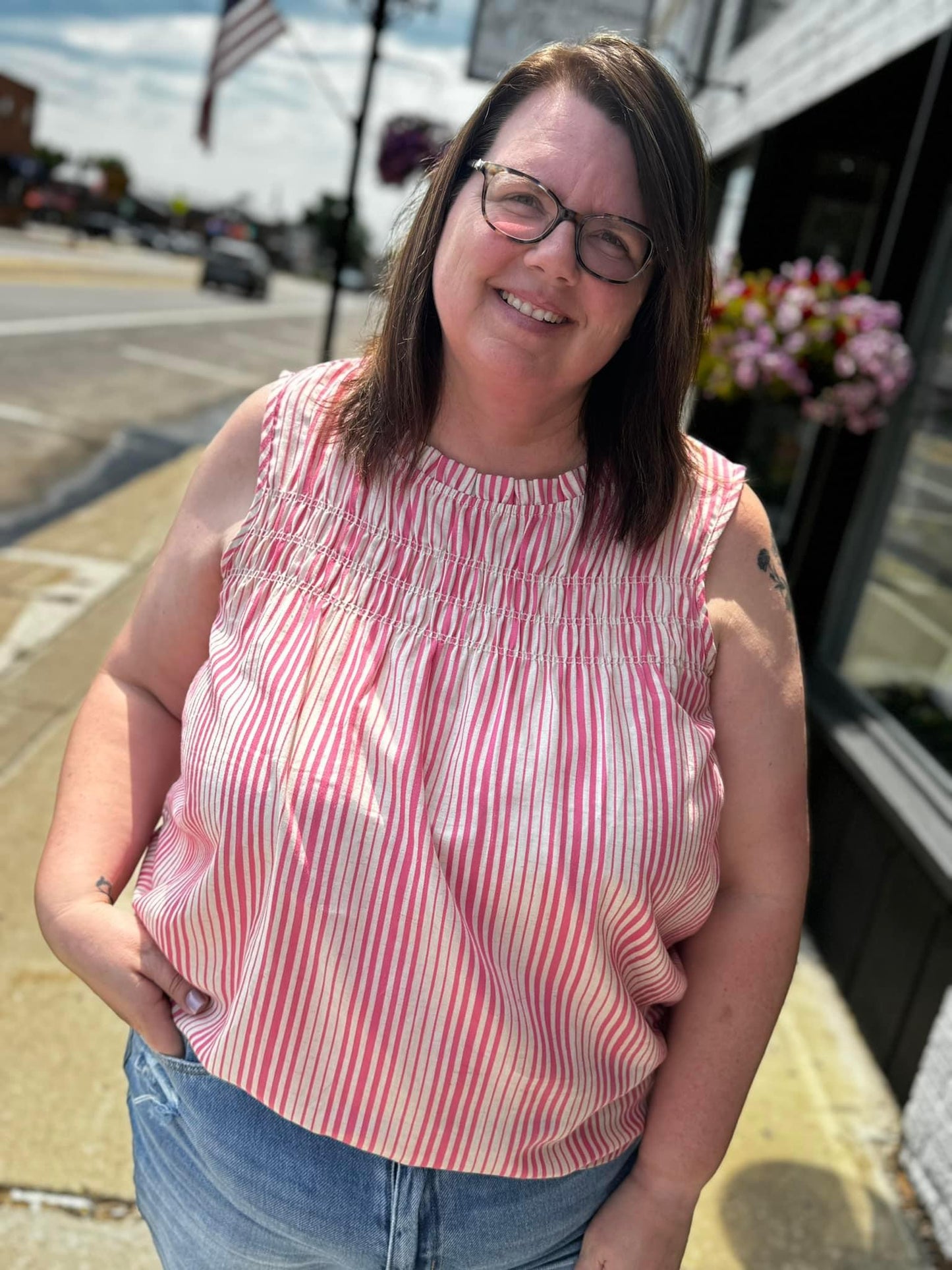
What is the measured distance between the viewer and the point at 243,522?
1.35 meters

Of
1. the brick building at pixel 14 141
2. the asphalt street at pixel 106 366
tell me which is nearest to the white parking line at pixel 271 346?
the asphalt street at pixel 106 366

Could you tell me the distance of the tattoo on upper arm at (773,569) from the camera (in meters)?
1.36

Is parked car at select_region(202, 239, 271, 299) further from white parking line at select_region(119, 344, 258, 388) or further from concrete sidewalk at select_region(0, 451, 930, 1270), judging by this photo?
concrete sidewalk at select_region(0, 451, 930, 1270)

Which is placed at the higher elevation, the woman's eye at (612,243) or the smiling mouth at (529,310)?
the woman's eye at (612,243)

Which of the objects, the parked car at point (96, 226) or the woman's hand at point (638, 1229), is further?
the parked car at point (96, 226)

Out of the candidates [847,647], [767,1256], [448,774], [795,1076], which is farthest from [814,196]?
[448,774]

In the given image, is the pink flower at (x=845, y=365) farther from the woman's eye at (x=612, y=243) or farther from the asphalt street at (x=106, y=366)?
the woman's eye at (x=612, y=243)

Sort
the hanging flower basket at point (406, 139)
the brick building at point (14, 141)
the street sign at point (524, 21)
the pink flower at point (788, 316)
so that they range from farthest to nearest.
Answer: the brick building at point (14, 141) < the hanging flower basket at point (406, 139) < the street sign at point (524, 21) < the pink flower at point (788, 316)

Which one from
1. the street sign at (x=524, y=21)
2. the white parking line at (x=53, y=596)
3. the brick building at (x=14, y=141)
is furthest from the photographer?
the brick building at (x=14, y=141)

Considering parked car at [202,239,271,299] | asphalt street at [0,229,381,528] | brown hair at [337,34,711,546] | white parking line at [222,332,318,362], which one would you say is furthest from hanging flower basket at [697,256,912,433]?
parked car at [202,239,271,299]

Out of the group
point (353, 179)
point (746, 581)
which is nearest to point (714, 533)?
point (746, 581)

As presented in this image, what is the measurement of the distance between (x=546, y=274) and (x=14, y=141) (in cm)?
7446

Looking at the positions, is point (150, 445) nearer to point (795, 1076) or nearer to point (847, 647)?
point (847, 647)

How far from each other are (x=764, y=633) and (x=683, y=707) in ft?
0.43
